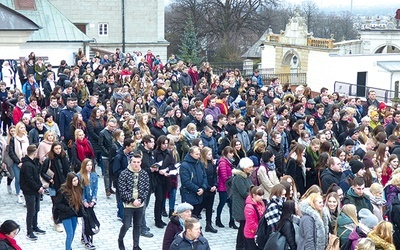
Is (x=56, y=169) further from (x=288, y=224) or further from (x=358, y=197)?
(x=358, y=197)

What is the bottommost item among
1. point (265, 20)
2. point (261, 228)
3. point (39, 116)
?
point (261, 228)

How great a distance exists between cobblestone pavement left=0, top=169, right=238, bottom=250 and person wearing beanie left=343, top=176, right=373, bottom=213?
2541mm

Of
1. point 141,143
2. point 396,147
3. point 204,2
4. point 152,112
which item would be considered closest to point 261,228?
point 141,143

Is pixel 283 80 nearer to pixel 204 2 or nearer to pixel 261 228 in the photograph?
pixel 204 2

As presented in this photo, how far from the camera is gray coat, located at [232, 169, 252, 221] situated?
11.4 metres

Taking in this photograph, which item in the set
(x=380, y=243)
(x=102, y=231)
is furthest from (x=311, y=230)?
(x=102, y=231)

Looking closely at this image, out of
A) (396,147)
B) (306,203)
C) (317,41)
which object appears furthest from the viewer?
(317,41)

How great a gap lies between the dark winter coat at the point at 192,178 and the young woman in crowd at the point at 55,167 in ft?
6.91

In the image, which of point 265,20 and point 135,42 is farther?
point 265,20

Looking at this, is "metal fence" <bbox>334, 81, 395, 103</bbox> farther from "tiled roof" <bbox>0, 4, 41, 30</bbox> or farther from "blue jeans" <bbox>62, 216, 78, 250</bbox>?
"blue jeans" <bbox>62, 216, 78, 250</bbox>

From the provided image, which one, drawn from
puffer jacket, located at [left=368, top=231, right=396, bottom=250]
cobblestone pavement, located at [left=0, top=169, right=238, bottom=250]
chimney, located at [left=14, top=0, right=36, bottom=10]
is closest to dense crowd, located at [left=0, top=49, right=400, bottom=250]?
puffer jacket, located at [left=368, top=231, right=396, bottom=250]

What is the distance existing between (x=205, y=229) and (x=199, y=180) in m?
1.17

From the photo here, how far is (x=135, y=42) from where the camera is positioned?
48.2m

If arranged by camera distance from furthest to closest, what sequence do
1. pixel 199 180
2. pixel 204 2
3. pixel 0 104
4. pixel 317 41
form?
pixel 204 2, pixel 317 41, pixel 0 104, pixel 199 180
